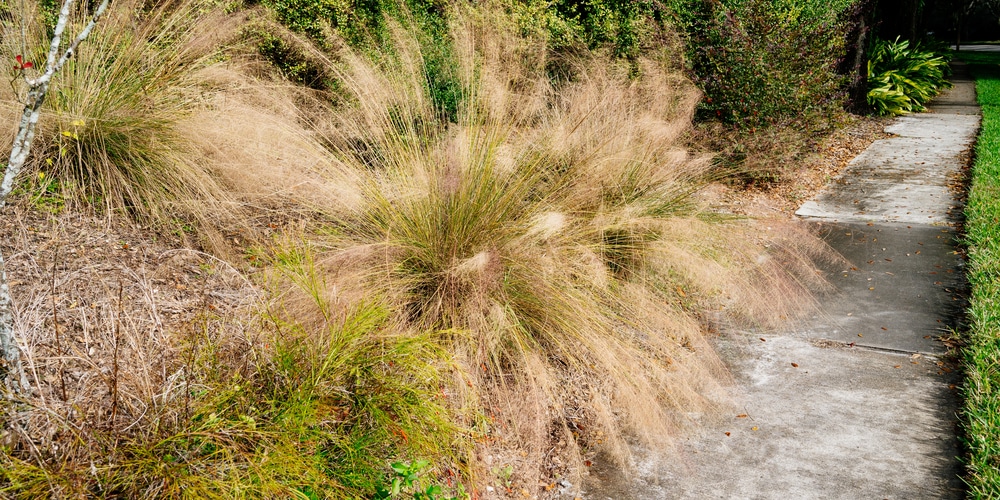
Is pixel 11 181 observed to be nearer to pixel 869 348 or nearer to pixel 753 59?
pixel 869 348

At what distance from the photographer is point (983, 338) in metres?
3.81

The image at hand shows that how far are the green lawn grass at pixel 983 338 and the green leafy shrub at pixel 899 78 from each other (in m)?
5.07

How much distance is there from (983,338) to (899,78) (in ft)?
35.6

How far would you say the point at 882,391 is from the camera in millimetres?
3523

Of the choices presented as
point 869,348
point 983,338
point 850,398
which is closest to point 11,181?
point 850,398

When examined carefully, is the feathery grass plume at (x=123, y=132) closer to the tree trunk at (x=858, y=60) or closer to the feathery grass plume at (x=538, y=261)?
the feathery grass plume at (x=538, y=261)

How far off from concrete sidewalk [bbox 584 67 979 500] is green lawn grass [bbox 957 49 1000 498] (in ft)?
0.25

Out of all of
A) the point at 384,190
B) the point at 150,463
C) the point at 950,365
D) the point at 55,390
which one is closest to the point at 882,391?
the point at 950,365

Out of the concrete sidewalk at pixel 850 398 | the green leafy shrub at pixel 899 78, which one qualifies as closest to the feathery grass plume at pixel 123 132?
the concrete sidewalk at pixel 850 398

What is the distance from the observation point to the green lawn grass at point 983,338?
287 centimetres

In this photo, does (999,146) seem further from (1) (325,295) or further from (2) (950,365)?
(1) (325,295)

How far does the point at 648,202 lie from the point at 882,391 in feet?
5.02

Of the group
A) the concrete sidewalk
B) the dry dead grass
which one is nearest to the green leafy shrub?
the concrete sidewalk

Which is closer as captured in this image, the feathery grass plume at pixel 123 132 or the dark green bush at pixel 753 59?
the feathery grass plume at pixel 123 132
